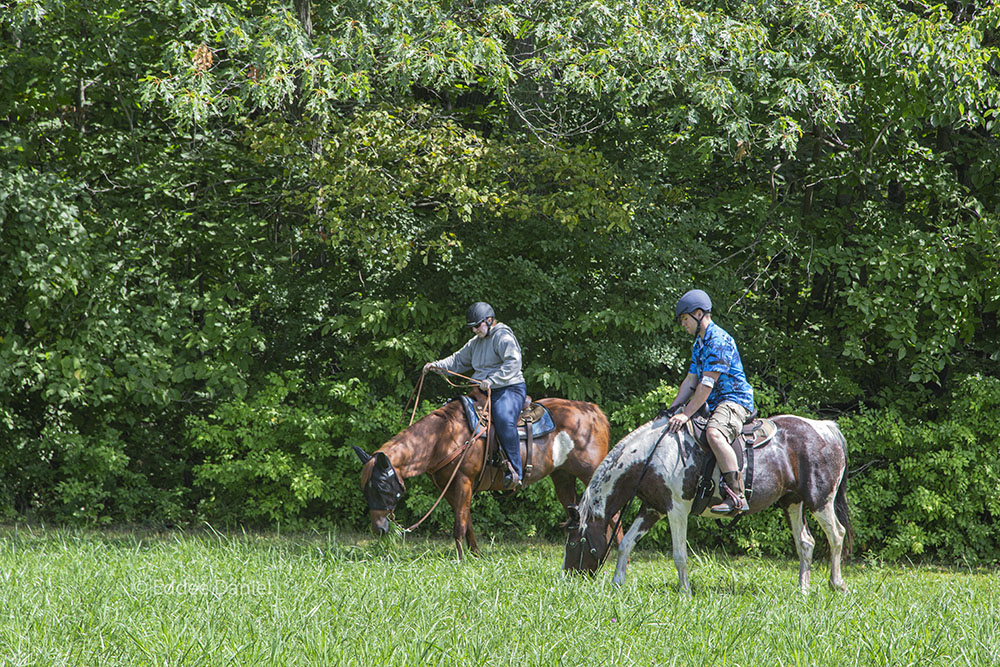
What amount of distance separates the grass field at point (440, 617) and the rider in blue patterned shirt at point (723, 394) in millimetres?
762

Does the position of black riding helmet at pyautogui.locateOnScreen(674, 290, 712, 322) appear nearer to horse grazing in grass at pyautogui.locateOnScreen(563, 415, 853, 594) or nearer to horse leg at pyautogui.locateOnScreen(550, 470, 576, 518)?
horse grazing in grass at pyautogui.locateOnScreen(563, 415, 853, 594)

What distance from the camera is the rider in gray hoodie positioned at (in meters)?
8.41

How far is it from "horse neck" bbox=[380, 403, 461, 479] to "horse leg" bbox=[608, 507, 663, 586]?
6.88 feet

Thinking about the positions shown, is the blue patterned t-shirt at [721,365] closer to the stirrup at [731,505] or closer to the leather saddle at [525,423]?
the stirrup at [731,505]

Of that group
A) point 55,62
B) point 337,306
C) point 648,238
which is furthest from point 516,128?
point 55,62

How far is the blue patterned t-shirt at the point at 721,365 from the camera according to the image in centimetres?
665

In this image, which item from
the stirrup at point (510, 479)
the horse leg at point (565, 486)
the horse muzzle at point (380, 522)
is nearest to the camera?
the horse muzzle at point (380, 522)

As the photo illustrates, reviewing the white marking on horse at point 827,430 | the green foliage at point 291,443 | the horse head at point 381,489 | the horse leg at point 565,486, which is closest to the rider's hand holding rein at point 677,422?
the white marking on horse at point 827,430

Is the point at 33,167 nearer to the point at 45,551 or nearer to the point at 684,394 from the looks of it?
the point at 45,551

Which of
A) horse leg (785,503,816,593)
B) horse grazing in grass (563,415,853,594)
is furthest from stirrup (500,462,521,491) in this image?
horse leg (785,503,816,593)

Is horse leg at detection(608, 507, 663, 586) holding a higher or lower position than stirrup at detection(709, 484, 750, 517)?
lower

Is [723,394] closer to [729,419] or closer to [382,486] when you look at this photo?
[729,419]

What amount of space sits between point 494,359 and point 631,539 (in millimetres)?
2416

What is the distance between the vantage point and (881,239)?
10.7 meters
